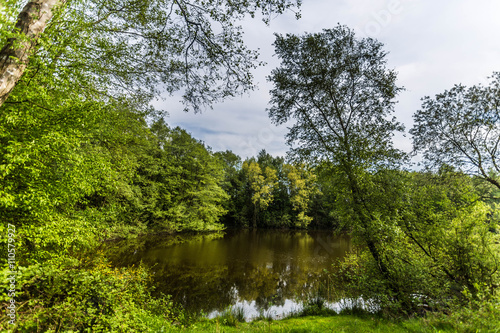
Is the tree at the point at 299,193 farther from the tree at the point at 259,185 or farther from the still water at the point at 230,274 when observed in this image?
the still water at the point at 230,274

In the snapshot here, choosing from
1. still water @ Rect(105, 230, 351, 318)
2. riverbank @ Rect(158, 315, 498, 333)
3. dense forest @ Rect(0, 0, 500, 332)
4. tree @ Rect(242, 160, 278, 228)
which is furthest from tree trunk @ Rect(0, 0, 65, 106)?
tree @ Rect(242, 160, 278, 228)

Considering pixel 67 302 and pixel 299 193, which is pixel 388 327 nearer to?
pixel 67 302

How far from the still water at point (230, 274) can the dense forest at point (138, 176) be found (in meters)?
1.97

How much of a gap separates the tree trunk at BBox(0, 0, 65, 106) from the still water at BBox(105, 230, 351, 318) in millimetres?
8041

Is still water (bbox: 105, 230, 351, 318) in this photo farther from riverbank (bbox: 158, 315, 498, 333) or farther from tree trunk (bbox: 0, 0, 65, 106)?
tree trunk (bbox: 0, 0, 65, 106)

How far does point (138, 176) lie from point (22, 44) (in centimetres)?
529

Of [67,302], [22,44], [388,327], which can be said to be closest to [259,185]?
[388,327]

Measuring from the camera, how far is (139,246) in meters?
14.9

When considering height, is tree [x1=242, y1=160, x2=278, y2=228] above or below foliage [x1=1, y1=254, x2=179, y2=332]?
above

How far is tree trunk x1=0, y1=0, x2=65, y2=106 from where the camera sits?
8.06 feet

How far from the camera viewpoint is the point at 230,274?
10.9 metres

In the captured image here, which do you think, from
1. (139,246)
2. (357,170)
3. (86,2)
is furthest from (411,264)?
(139,246)

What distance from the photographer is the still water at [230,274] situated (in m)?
7.89

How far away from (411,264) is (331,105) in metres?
6.61
